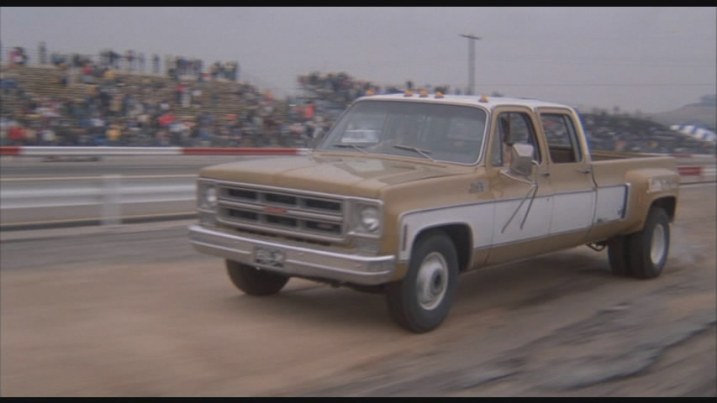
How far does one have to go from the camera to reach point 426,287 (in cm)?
611

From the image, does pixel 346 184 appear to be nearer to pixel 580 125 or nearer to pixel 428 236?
pixel 428 236

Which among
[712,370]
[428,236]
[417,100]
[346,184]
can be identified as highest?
[417,100]

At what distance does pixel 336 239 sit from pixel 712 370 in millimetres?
2839

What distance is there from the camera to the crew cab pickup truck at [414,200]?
5711mm

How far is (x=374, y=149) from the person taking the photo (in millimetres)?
6980

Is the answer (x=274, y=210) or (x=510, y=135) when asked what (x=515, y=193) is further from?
(x=274, y=210)

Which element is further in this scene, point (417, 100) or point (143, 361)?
point (417, 100)

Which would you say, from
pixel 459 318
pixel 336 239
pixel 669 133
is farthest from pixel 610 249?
pixel 669 133

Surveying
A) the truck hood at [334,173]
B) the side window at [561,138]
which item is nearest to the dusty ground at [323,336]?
the truck hood at [334,173]

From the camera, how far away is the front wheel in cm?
595

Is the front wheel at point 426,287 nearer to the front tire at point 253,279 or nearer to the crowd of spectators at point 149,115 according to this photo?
the front tire at point 253,279

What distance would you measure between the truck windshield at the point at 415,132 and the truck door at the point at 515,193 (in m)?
Result: 0.19

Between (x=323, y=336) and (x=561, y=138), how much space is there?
3453mm

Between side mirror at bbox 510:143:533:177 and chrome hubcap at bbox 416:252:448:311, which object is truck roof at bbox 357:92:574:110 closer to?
side mirror at bbox 510:143:533:177
